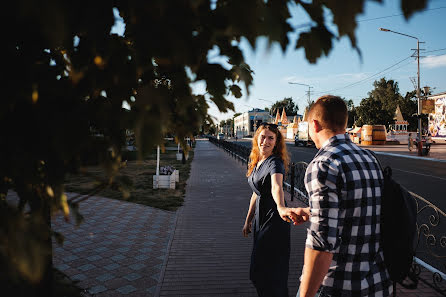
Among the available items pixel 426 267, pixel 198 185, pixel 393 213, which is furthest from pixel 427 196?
pixel 393 213

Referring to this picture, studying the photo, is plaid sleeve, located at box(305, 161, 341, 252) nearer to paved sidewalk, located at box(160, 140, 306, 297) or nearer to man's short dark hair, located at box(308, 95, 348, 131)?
man's short dark hair, located at box(308, 95, 348, 131)

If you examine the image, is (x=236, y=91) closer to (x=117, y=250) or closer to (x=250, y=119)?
(x=117, y=250)

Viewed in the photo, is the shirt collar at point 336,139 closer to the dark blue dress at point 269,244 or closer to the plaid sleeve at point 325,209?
the plaid sleeve at point 325,209

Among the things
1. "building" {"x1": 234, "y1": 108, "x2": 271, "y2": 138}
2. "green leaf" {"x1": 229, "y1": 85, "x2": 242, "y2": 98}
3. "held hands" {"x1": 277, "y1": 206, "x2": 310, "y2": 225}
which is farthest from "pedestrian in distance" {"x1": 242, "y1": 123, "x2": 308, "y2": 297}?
"building" {"x1": 234, "y1": 108, "x2": 271, "y2": 138}

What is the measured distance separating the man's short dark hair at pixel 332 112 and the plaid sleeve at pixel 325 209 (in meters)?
0.29

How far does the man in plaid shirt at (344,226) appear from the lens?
5.49 ft

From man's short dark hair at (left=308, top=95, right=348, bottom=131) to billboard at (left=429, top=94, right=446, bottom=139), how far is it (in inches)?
1963

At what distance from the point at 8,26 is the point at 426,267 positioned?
16.8ft

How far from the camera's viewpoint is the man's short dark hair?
188 centimetres

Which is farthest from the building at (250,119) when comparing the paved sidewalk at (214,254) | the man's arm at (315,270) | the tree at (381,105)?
the man's arm at (315,270)

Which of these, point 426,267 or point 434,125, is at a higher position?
point 434,125

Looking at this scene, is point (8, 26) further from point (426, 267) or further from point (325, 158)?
point (426, 267)

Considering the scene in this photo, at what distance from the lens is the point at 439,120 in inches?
1699

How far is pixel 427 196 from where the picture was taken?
9.10 metres
